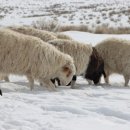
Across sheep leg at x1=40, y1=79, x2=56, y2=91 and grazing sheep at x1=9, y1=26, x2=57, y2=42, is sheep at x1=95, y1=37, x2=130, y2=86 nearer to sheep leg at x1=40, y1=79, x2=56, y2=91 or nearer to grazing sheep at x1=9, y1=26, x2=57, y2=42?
grazing sheep at x1=9, y1=26, x2=57, y2=42

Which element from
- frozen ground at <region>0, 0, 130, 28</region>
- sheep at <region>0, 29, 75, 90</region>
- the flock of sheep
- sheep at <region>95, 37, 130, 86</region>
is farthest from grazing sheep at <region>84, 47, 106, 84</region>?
frozen ground at <region>0, 0, 130, 28</region>

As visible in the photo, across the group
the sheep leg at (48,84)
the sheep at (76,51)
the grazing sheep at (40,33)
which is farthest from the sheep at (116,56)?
the sheep leg at (48,84)

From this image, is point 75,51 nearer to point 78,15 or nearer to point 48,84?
point 48,84

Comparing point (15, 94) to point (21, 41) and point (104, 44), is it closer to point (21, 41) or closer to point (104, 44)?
point (21, 41)

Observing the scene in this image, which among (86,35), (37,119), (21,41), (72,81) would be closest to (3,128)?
(37,119)

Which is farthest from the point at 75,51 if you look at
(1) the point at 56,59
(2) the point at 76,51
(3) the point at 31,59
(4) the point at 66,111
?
(4) the point at 66,111

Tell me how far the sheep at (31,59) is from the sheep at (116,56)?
1671mm

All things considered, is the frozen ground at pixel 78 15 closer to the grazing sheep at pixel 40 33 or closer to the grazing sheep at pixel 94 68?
the grazing sheep at pixel 40 33

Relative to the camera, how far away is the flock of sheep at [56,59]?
8.68 m

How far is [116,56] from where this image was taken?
10477 millimetres

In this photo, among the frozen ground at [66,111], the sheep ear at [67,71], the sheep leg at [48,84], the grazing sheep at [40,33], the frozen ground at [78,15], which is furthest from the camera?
the frozen ground at [78,15]

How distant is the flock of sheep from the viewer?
868 centimetres

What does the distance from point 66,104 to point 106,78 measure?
4.14 meters

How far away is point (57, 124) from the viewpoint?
5625 millimetres
